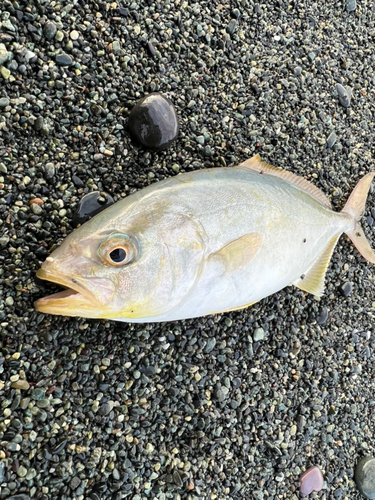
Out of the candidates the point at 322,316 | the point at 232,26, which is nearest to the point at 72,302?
the point at 322,316

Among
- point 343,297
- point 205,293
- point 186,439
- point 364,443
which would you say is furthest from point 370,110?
point 186,439

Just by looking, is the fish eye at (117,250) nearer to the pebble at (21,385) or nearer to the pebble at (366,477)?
the pebble at (21,385)

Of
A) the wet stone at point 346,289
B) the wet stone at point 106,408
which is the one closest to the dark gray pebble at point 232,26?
the wet stone at point 346,289

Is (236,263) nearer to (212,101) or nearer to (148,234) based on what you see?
(148,234)

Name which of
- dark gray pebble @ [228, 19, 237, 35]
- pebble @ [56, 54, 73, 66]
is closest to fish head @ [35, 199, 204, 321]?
pebble @ [56, 54, 73, 66]

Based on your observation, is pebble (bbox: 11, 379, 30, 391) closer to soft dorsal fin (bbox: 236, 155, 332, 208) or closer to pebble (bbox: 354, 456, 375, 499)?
soft dorsal fin (bbox: 236, 155, 332, 208)

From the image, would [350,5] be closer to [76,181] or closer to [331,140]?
[331,140]
